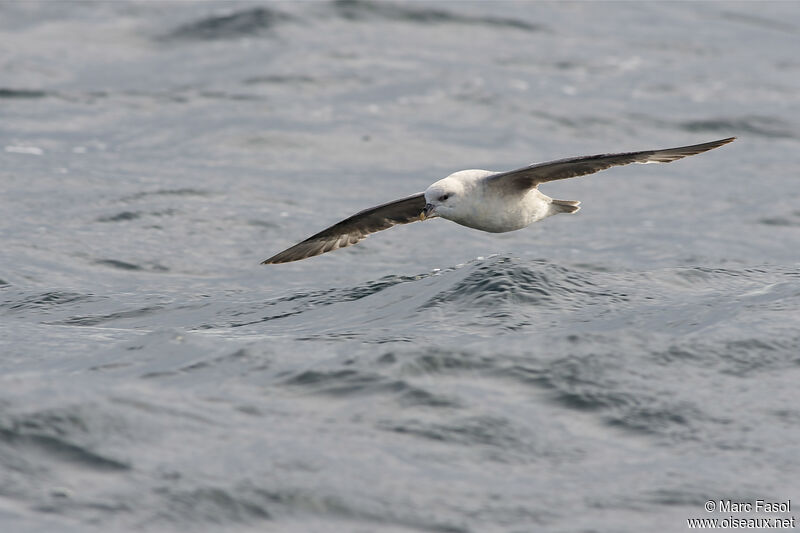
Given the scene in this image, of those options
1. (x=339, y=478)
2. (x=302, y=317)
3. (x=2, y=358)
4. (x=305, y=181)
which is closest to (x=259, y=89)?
(x=305, y=181)

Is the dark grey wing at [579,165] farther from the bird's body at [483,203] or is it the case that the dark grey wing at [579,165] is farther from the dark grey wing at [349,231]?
the dark grey wing at [349,231]

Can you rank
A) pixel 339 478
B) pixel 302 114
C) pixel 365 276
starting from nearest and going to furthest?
pixel 339 478
pixel 365 276
pixel 302 114

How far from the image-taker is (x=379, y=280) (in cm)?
1136

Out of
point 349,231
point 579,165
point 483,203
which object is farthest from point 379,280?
point 579,165

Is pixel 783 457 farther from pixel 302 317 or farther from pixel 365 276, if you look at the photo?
pixel 365 276

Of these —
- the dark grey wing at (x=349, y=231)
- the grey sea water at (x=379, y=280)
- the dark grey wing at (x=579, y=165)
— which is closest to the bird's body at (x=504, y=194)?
the dark grey wing at (x=579, y=165)

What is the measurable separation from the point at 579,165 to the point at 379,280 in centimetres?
308

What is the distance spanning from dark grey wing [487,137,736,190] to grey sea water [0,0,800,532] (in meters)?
0.99

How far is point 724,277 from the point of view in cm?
1116

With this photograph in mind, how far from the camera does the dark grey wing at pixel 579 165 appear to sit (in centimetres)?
836

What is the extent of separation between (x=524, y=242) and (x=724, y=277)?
11.8 feet

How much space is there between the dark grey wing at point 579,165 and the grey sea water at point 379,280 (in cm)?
99

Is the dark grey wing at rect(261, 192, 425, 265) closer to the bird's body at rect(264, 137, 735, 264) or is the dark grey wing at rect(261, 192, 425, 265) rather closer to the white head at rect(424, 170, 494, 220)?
the bird's body at rect(264, 137, 735, 264)

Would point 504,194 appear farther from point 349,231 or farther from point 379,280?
point 379,280
